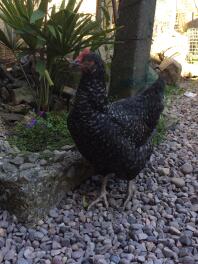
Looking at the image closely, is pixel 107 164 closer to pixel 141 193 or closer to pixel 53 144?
pixel 141 193

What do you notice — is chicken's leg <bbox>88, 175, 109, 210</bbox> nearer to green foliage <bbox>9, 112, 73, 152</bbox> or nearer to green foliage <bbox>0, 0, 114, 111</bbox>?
green foliage <bbox>9, 112, 73, 152</bbox>

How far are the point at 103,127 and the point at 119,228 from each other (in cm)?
63

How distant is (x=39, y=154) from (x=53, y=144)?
0.34 meters

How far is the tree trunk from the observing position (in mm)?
3441

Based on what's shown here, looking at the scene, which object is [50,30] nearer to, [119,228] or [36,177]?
[36,177]

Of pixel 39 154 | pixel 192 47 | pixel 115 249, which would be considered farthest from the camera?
pixel 192 47

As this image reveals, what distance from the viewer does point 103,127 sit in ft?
8.07

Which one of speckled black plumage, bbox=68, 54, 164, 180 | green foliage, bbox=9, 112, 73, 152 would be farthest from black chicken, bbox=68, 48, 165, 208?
green foliage, bbox=9, 112, 73, 152

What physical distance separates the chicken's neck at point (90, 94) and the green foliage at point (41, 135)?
674 millimetres

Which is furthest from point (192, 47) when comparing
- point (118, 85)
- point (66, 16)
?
point (66, 16)

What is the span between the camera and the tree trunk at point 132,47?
11.3 ft

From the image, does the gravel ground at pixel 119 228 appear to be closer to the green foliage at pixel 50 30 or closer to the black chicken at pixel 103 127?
the black chicken at pixel 103 127

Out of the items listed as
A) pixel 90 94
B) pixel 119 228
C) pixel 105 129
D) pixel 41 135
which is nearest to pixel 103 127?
pixel 105 129

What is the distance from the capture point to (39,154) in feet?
9.18
